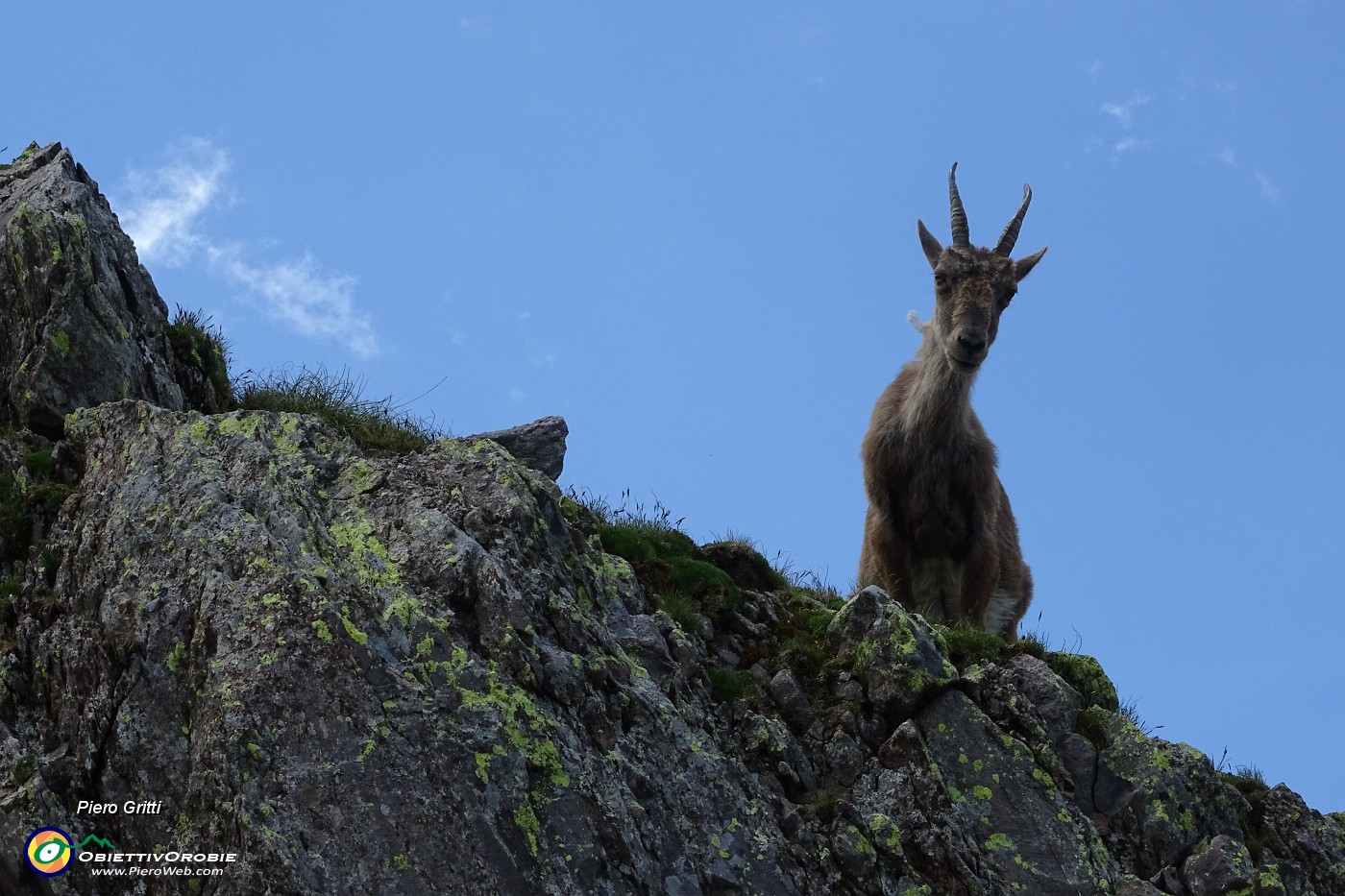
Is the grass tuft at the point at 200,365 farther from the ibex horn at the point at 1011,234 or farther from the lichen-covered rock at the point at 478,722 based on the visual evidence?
the ibex horn at the point at 1011,234

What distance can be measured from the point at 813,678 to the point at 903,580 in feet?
10.7

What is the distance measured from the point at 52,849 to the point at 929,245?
32.9 ft

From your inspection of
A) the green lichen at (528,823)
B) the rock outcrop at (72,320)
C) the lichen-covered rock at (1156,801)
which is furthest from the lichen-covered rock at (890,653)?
the rock outcrop at (72,320)

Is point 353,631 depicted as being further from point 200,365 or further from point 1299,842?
point 1299,842

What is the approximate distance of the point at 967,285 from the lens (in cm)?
1274

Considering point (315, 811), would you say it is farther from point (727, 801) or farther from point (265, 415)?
point (265, 415)

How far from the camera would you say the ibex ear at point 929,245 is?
13.5 metres

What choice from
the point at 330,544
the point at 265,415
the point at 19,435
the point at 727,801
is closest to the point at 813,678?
the point at 727,801

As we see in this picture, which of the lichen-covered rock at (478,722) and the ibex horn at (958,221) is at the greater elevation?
the ibex horn at (958,221)

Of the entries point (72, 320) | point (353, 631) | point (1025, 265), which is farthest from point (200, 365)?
point (1025, 265)

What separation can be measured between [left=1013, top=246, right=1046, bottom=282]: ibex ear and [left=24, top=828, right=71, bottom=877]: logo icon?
33.1ft

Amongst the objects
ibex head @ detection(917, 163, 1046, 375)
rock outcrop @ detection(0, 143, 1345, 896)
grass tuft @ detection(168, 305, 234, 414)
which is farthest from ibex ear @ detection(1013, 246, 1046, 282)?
grass tuft @ detection(168, 305, 234, 414)

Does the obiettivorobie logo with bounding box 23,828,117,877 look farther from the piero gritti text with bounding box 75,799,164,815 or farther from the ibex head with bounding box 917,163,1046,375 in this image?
the ibex head with bounding box 917,163,1046,375

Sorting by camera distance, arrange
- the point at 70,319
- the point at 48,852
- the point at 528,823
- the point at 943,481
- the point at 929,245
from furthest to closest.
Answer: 1. the point at 929,245
2. the point at 943,481
3. the point at 70,319
4. the point at 528,823
5. the point at 48,852
